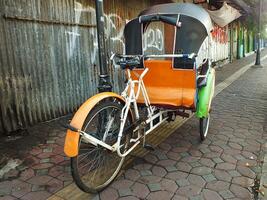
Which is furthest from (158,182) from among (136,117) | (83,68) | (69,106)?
(83,68)

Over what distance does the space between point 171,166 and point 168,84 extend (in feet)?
4.55

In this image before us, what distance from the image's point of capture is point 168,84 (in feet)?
16.3

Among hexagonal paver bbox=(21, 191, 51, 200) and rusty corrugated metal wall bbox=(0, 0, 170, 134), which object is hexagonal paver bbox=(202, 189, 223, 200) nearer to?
hexagonal paver bbox=(21, 191, 51, 200)

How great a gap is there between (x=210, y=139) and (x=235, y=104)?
309 centimetres

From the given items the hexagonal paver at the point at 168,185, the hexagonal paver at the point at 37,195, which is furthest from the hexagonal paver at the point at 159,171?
the hexagonal paver at the point at 37,195

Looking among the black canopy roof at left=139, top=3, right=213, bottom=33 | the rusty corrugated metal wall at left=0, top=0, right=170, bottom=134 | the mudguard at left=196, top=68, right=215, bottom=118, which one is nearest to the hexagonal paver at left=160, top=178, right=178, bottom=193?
the mudguard at left=196, top=68, right=215, bottom=118

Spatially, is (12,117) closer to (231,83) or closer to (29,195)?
(29,195)

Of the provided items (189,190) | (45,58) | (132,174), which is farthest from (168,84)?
(45,58)

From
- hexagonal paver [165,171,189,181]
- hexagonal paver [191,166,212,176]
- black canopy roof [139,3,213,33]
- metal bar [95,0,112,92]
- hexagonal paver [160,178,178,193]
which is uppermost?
black canopy roof [139,3,213,33]

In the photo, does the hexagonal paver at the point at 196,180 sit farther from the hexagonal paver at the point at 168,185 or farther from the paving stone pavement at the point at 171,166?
the hexagonal paver at the point at 168,185

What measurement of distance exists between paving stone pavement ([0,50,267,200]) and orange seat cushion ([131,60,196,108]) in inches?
Answer: 33.2

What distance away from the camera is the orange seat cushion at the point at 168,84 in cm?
473

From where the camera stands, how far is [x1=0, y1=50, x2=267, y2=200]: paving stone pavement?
12.1ft

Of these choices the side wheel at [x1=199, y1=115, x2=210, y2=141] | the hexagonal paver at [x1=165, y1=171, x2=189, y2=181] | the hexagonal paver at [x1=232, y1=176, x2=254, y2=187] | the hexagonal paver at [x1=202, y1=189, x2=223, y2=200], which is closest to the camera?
the hexagonal paver at [x1=202, y1=189, x2=223, y2=200]
